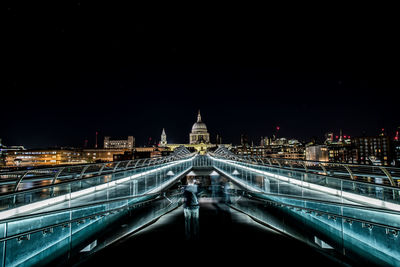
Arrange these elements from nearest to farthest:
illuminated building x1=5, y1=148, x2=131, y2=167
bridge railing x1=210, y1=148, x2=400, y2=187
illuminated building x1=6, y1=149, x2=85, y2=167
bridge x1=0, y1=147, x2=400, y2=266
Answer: bridge x1=0, y1=147, x2=400, y2=266
bridge railing x1=210, y1=148, x2=400, y2=187
illuminated building x1=5, y1=148, x2=131, y2=167
illuminated building x1=6, y1=149, x2=85, y2=167

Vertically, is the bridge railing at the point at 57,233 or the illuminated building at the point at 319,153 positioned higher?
the bridge railing at the point at 57,233

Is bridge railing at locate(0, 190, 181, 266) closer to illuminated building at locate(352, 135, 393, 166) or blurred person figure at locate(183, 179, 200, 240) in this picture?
blurred person figure at locate(183, 179, 200, 240)

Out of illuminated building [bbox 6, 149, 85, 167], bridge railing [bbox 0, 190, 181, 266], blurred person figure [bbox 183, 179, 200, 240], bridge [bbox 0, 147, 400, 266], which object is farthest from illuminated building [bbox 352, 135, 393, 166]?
illuminated building [bbox 6, 149, 85, 167]

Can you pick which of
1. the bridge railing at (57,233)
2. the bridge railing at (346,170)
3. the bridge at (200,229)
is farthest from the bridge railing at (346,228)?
the bridge railing at (57,233)

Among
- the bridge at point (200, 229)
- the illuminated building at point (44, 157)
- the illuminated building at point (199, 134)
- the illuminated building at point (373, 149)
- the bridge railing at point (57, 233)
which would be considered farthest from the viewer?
the illuminated building at point (199, 134)

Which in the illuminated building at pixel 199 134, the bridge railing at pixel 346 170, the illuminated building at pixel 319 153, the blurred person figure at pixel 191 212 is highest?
the illuminated building at pixel 199 134

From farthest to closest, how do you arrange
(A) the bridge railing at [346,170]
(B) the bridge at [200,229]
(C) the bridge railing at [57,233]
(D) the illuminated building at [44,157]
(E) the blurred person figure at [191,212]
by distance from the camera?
1. (D) the illuminated building at [44,157]
2. (E) the blurred person figure at [191,212]
3. (A) the bridge railing at [346,170]
4. (B) the bridge at [200,229]
5. (C) the bridge railing at [57,233]

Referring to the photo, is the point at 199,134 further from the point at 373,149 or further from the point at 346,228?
the point at 346,228

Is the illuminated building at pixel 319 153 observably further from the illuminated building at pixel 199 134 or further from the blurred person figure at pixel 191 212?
the blurred person figure at pixel 191 212

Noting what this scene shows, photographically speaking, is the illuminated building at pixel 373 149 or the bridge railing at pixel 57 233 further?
the illuminated building at pixel 373 149

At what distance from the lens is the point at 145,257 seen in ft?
15.5

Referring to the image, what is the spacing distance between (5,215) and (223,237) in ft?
15.4

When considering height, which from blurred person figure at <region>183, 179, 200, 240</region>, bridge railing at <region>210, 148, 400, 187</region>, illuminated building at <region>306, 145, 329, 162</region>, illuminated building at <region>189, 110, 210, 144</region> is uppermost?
illuminated building at <region>189, 110, 210, 144</region>

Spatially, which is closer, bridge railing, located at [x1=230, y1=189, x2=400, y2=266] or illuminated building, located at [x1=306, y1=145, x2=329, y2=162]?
bridge railing, located at [x1=230, y1=189, x2=400, y2=266]
